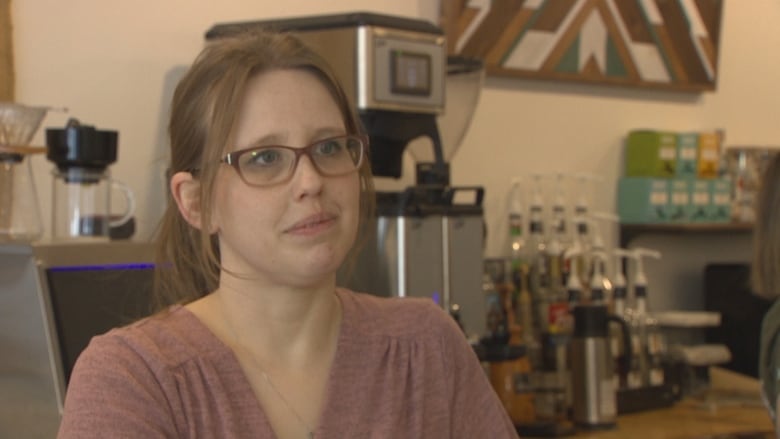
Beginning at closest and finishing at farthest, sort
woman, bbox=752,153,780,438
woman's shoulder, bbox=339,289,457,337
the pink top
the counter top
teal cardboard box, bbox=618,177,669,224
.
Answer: the pink top
woman's shoulder, bbox=339,289,457,337
woman, bbox=752,153,780,438
the counter top
teal cardboard box, bbox=618,177,669,224

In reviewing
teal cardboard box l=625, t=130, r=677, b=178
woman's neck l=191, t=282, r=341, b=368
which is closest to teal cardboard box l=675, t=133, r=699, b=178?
teal cardboard box l=625, t=130, r=677, b=178

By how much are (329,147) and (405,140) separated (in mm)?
1054

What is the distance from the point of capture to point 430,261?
6.52 ft

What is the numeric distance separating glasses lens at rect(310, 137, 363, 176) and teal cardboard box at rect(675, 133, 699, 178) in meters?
2.03

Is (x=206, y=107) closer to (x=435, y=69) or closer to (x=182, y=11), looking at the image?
(x=435, y=69)

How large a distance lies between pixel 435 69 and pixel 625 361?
0.95 m

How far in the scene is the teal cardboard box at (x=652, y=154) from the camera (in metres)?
2.87

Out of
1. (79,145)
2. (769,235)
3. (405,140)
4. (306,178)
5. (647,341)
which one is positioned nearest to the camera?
(306,178)

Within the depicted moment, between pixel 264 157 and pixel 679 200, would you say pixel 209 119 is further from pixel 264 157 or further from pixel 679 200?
pixel 679 200

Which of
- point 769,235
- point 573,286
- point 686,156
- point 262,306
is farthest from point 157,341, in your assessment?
point 686,156

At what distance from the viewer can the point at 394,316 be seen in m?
1.22

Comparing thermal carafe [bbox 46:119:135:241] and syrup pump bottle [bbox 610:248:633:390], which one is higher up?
thermal carafe [bbox 46:119:135:241]

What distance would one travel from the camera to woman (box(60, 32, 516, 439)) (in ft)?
3.28

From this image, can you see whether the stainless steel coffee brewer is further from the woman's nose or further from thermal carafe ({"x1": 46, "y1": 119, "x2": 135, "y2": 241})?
the woman's nose
